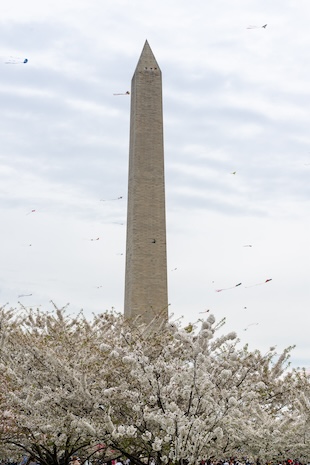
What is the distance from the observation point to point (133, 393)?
13953 millimetres

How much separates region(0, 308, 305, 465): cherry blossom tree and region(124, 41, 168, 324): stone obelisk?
9.54 m

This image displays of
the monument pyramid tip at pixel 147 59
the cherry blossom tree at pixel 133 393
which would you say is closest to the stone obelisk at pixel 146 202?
the monument pyramid tip at pixel 147 59

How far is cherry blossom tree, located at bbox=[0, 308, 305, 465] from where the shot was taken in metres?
13.3

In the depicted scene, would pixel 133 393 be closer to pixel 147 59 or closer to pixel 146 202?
pixel 146 202

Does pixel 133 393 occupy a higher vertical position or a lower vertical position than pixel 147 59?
lower

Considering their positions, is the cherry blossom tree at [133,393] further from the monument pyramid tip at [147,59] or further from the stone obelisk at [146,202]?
the monument pyramid tip at [147,59]

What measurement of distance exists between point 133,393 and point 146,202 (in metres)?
18.6

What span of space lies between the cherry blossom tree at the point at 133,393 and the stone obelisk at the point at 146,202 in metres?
9.54

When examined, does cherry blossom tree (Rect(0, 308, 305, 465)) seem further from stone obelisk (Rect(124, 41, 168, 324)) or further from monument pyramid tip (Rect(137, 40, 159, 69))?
monument pyramid tip (Rect(137, 40, 159, 69))

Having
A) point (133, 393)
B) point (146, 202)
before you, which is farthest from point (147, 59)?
point (133, 393)

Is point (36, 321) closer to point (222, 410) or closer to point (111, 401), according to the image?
point (111, 401)

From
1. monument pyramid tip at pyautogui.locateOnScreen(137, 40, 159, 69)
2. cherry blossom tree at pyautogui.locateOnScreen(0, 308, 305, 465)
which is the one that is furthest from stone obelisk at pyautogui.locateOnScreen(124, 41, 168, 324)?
cherry blossom tree at pyautogui.locateOnScreen(0, 308, 305, 465)

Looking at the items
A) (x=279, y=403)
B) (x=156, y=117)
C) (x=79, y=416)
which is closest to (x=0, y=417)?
(x=79, y=416)

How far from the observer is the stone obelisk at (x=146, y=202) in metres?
30.9
